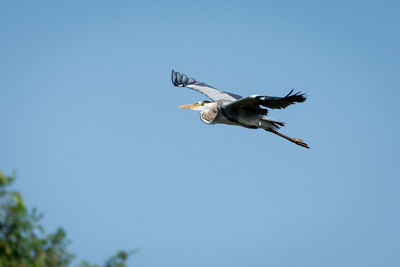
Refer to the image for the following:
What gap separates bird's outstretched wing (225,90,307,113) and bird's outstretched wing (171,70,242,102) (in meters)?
2.56

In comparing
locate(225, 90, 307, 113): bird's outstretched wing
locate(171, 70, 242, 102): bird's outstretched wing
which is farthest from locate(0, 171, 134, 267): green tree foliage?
locate(171, 70, 242, 102): bird's outstretched wing

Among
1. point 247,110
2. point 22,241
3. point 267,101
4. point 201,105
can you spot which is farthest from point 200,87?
point 22,241

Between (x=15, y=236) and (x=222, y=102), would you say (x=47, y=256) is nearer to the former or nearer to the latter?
(x=15, y=236)

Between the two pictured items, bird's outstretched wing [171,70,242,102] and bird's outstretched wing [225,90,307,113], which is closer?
bird's outstretched wing [225,90,307,113]

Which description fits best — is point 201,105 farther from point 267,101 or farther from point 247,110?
point 267,101

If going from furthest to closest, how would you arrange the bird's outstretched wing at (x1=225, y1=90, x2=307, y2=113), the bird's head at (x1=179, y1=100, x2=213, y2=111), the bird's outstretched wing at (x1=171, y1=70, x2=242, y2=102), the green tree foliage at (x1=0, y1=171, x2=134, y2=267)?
the bird's outstretched wing at (x1=171, y1=70, x2=242, y2=102), the bird's head at (x1=179, y1=100, x2=213, y2=111), the bird's outstretched wing at (x1=225, y1=90, x2=307, y2=113), the green tree foliage at (x1=0, y1=171, x2=134, y2=267)

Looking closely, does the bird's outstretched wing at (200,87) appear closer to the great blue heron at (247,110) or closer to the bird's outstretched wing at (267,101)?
the great blue heron at (247,110)

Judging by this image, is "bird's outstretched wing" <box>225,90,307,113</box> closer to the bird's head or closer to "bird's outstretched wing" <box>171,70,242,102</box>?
the bird's head

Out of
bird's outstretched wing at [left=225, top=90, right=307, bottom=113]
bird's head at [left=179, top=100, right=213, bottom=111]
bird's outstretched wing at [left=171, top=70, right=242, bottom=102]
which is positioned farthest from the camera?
bird's outstretched wing at [left=171, top=70, right=242, bottom=102]

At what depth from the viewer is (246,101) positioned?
12.6 m

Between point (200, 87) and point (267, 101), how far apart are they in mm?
4813

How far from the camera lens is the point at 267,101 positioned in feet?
40.2

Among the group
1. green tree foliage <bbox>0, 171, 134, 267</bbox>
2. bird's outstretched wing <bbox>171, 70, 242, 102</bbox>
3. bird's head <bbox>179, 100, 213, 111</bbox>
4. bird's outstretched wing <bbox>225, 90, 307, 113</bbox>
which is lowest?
green tree foliage <bbox>0, 171, 134, 267</bbox>

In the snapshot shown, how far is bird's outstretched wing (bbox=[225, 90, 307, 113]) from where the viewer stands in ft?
38.2
